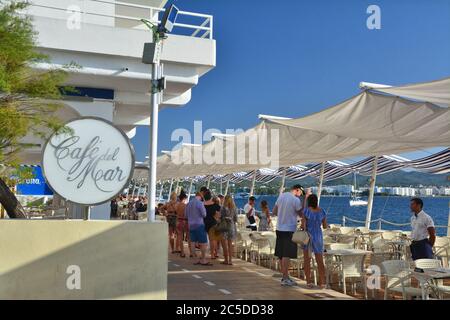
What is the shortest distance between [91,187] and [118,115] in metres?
9.88

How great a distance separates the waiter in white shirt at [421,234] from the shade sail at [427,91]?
1557 mm

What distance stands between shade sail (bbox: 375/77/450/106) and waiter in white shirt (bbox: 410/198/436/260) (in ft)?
5.11

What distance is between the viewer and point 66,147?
4875 mm

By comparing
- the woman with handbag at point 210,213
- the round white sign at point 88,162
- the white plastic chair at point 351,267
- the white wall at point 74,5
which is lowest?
the white plastic chair at point 351,267

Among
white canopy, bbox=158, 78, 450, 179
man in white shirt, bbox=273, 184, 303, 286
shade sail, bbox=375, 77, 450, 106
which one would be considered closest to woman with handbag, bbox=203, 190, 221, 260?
white canopy, bbox=158, 78, 450, 179

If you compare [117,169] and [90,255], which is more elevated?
[117,169]

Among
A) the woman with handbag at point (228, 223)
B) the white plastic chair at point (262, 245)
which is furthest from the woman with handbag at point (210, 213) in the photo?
the white plastic chair at point (262, 245)

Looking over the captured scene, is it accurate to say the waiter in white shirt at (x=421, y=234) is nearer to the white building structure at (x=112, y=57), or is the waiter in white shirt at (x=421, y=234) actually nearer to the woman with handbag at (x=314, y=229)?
the woman with handbag at (x=314, y=229)

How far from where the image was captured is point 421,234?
730cm

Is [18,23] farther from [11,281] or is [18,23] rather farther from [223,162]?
[223,162]

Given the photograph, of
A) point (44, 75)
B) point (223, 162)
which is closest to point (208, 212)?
point (44, 75)

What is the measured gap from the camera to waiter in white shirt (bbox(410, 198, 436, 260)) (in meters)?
7.24

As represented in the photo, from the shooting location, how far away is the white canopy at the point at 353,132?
834 centimetres

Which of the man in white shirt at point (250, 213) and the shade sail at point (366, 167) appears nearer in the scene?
the man in white shirt at point (250, 213)
